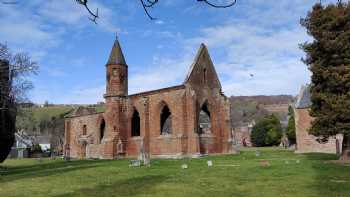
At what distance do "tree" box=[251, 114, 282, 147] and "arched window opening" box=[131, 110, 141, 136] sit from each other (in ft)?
119

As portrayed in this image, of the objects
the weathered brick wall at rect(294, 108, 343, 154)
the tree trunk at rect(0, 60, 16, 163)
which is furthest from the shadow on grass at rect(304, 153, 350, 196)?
the weathered brick wall at rect(294, 108, 343, 154)

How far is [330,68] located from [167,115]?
81.0 feet

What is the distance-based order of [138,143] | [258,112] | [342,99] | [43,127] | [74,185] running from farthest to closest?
[258,112]
[43,127]
[138,143]
[342,99]
[74,185]

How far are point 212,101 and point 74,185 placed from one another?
27.2 metres

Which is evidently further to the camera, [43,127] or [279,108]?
[279,108]

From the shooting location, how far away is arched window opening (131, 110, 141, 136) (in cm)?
4412

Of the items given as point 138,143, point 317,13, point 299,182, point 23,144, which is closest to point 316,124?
point 317,13

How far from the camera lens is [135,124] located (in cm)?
4519

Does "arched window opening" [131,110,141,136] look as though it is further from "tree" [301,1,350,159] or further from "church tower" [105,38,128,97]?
"tree" [301,1,350,159]

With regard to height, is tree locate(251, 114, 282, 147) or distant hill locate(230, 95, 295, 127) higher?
distant hill locate(230, 95, 295, 127)

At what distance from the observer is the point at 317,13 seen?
24.9 metres

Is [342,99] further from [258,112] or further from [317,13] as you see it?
[258,112]

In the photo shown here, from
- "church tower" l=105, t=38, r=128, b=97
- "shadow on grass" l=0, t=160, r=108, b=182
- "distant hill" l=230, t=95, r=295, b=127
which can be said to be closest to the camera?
"shadow on grass" l=0, t=160, r=108, b=182

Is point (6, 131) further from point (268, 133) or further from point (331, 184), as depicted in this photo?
point (268, 133)
